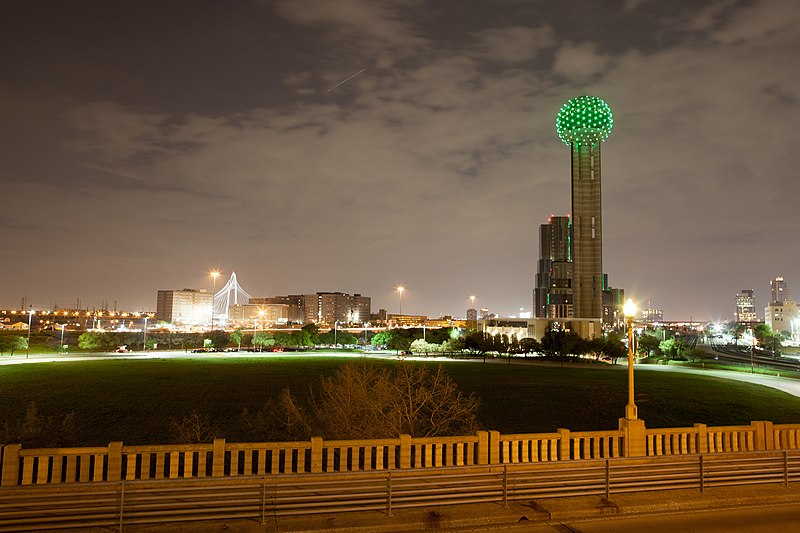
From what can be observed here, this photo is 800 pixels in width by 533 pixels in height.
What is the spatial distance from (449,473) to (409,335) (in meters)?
113

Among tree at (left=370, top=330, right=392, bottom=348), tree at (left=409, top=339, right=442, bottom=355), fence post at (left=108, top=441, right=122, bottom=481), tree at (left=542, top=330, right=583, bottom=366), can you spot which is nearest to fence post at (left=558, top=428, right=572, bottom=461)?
fence post at (left=108, top=441, right=122, bottom=481)

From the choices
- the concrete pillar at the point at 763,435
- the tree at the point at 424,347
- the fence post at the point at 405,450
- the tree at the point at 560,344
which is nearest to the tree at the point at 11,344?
the tree at the point at 424,347

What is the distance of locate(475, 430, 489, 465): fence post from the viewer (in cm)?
1316

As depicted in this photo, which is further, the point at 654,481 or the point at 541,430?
the point at 541,430

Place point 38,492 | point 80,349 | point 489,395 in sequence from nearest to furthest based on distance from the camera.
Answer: point 38,492 → point 489,395 → point 80,349

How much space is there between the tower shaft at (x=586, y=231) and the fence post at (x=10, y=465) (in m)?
169

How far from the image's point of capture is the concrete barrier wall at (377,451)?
1121cm

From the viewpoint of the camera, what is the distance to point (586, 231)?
170 meters

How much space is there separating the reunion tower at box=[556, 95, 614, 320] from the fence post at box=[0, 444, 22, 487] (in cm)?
16952

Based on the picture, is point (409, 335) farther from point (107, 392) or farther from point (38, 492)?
point (38, 492)

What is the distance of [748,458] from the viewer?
41.6 feet

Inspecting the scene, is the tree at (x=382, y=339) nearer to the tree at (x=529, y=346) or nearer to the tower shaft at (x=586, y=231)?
the tree at (x=529, y=346)

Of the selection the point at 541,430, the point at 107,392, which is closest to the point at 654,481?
the point at 541,430

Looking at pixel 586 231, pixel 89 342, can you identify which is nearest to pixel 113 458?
pixel 89 342
